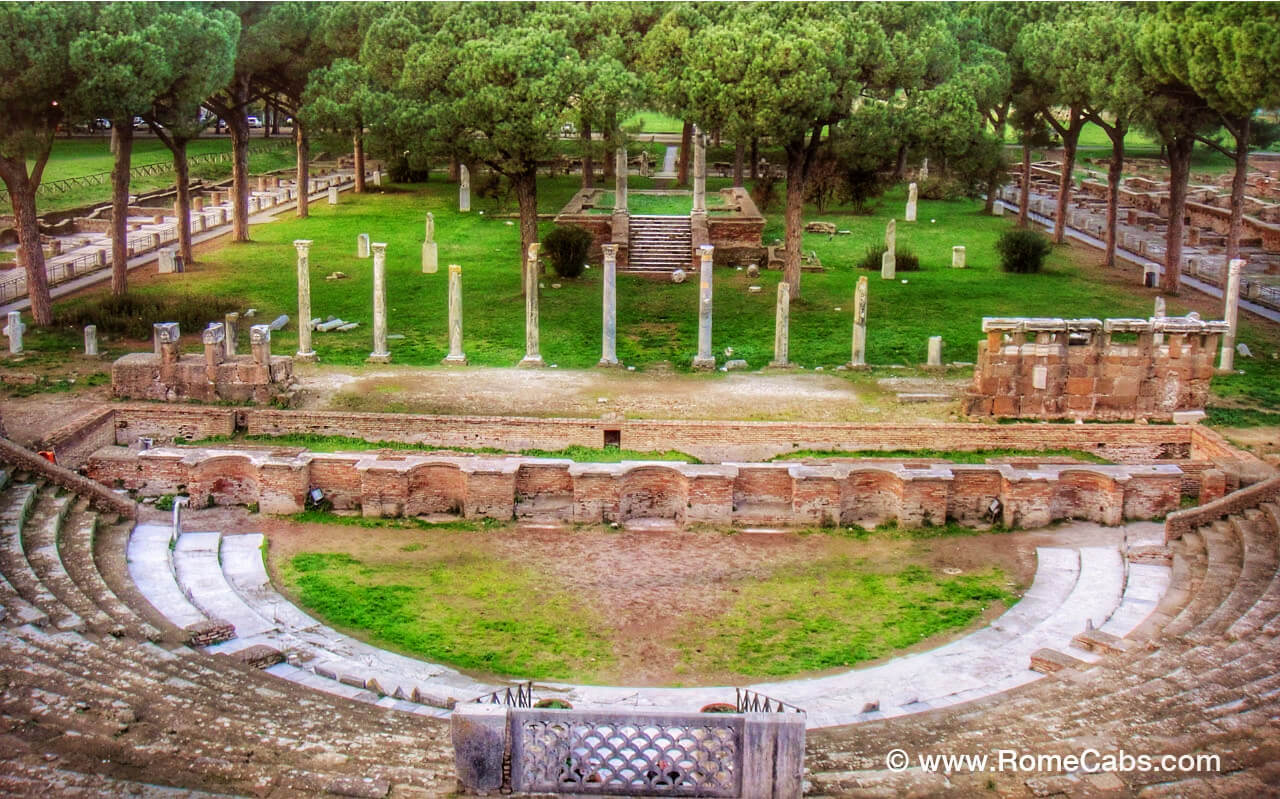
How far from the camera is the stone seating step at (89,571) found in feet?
57.1

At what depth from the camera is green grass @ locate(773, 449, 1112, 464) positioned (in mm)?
25719

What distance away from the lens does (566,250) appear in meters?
41.9

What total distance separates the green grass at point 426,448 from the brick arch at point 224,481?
6.34 ft

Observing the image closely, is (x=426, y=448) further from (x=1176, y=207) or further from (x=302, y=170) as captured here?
(x=302, y=170)

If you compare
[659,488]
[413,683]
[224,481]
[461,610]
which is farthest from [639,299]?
[413,683]

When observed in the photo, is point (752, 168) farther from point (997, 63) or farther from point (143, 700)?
point (143, 700)

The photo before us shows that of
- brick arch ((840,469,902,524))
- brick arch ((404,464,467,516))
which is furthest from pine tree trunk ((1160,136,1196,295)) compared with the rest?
brick arch ((404,464,467,516))

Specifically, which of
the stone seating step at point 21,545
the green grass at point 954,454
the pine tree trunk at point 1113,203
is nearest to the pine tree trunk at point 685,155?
the pine tree trunk at point 1113,203

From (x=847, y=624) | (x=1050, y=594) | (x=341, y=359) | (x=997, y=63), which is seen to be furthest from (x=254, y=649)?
(x=997, y=63)

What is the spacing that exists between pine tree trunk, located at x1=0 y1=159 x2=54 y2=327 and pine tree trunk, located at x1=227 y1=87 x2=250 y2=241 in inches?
439

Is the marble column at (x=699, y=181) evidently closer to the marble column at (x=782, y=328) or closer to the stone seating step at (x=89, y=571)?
the marble column at (x=782, y=328)

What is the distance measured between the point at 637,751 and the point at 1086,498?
45.7 ft

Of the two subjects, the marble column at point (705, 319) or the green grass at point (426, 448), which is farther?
the marble column at point (705, 319)

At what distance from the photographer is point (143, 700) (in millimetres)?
14289
